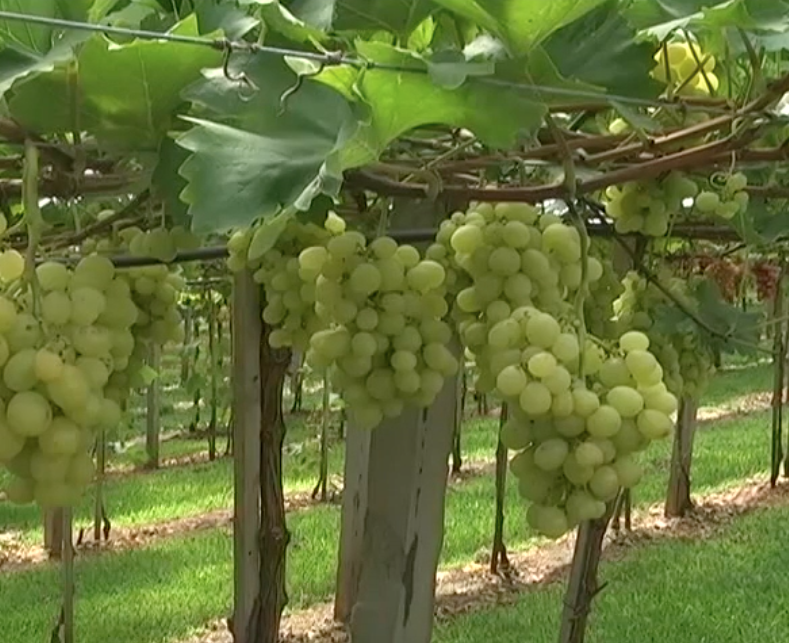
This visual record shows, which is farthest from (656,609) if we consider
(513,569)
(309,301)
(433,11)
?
(433,11)

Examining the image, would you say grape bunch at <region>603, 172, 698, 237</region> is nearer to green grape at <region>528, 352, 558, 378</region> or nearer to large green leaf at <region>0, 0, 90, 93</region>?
green grape at <region>528, 352, 558, 378</region>

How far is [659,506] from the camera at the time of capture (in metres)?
6.26

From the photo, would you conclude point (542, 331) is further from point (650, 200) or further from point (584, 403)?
point (650, 200)

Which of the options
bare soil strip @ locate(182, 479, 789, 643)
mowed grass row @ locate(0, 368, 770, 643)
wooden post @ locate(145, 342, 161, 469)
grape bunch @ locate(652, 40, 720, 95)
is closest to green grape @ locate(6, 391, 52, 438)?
grape bunch @ locate(652, 40, 720, 95)

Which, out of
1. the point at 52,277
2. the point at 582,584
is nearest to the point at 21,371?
the point at 52,277

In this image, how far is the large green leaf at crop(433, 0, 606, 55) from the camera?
702 millimetres

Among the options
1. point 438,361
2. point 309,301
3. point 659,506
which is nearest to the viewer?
point 438,361

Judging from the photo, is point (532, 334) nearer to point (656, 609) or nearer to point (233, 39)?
point (233, 39)

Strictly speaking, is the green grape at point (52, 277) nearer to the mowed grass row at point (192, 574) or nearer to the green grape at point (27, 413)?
the green grape at point (27, 413)

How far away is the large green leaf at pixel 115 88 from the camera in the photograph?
780mm

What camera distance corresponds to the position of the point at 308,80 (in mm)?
804

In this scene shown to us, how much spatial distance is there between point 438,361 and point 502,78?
0.26 m

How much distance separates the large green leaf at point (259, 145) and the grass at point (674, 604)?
3.52m

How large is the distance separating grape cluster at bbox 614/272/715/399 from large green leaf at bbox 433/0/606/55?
80 cm
